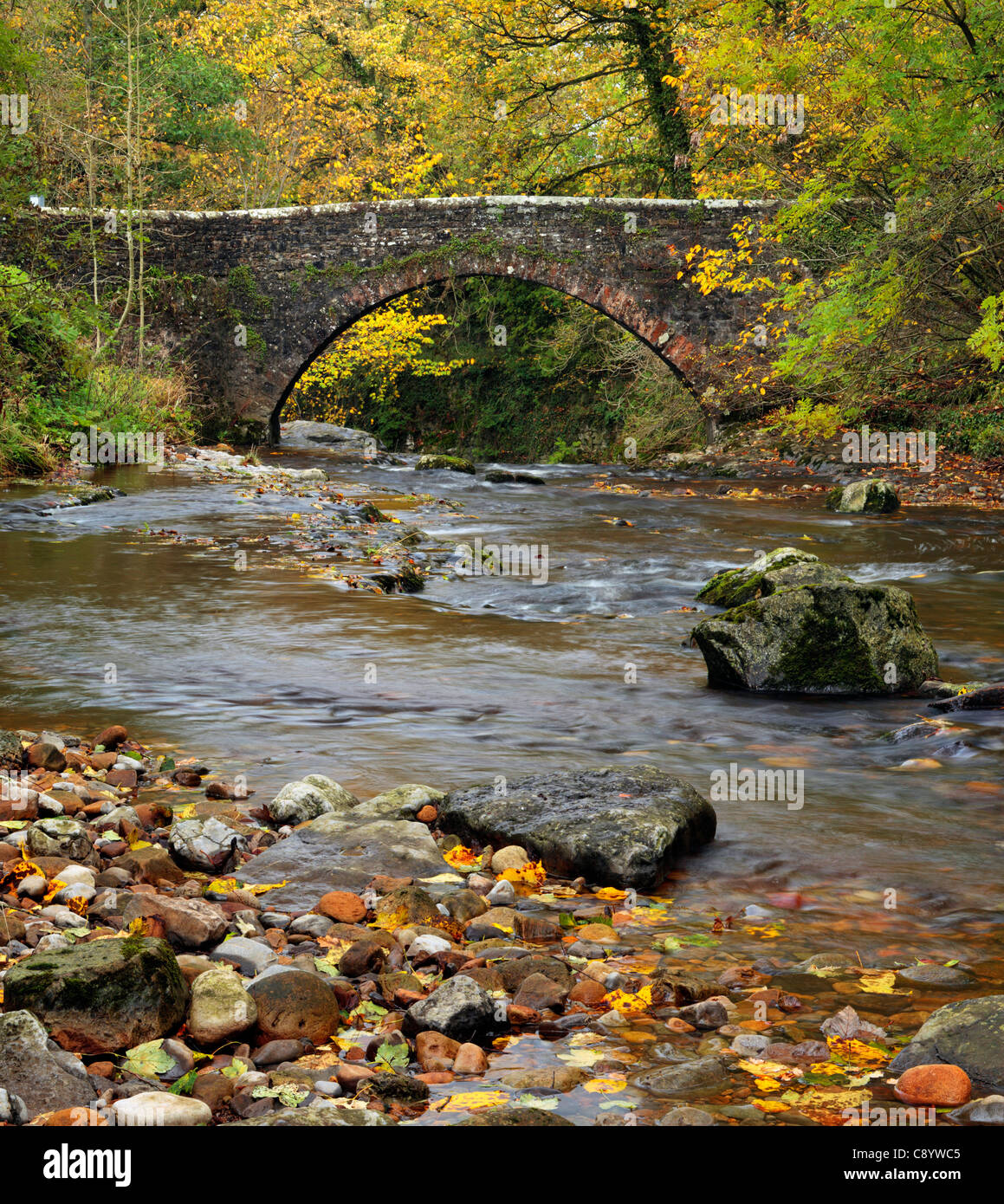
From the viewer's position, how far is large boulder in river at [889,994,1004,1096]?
257cm

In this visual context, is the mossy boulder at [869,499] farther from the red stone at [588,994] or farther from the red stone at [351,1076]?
the red stone at [351,1076]

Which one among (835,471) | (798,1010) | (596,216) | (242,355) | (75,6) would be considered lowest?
(798,1010)

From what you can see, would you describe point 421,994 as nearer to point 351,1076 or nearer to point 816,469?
point 351,1076

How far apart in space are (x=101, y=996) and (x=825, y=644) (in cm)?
506

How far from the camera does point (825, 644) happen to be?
6812 millimetres

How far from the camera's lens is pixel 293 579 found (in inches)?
383

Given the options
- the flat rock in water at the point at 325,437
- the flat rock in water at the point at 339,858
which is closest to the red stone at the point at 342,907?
the flat rock in water at the point at 339,858

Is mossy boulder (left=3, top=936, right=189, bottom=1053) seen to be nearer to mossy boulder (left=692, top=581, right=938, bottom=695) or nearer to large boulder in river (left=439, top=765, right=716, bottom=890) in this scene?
large boulder in river (left=439, top=765, right=716, bottom=890)

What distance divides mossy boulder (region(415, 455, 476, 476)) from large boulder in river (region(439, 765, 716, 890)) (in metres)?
16.0

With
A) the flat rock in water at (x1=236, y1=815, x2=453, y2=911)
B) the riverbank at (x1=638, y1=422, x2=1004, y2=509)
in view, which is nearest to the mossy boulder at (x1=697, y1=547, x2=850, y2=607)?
the flat rock in water at (x1=236, y1=815, x2=453, y2=911)

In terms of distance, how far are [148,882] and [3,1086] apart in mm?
1318

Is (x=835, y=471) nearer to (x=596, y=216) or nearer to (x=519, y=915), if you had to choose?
(x=596, y=216)
